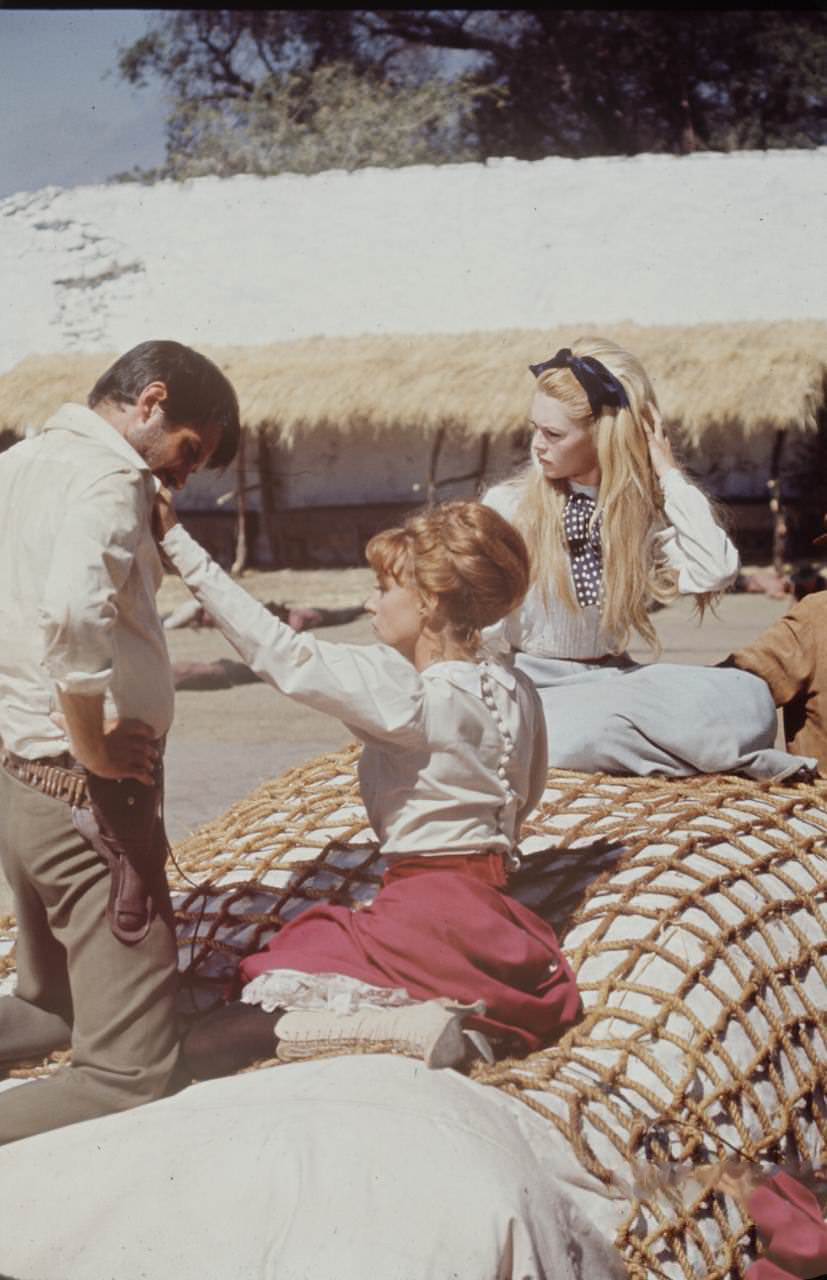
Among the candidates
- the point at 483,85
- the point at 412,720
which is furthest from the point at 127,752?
the point at 483,85

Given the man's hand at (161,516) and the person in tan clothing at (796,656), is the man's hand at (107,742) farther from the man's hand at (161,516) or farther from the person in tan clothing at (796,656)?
the person in tan clothing at (796,656)

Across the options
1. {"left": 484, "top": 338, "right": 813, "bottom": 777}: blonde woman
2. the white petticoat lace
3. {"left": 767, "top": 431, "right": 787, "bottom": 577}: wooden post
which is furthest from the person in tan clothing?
{"left": 767, "top": 431, "right": 787, "bottom": 577}: wooden post

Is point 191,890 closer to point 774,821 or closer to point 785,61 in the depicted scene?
point 774,821

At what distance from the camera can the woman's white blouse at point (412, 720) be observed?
227 cm

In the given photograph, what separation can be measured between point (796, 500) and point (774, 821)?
8.01 meters

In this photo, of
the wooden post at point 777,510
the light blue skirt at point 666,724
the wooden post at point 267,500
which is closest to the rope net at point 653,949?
the light blue skirt at point 666,724

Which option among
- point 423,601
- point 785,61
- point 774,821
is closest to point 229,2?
point 423,601

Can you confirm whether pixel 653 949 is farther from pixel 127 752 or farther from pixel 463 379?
pixel 463 379

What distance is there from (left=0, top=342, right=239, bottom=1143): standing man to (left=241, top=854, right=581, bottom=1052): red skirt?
264mm

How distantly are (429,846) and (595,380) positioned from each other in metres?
1.28

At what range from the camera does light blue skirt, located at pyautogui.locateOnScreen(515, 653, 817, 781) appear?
351cm

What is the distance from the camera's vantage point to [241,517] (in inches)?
452

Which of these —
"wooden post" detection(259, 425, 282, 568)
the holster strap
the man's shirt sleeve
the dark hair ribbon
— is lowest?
"wooden post" detection(259, 425, 282, 568)

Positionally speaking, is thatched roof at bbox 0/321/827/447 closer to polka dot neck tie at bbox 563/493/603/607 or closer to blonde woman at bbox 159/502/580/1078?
polka dot neck tie at bbox 563/493/603/607
